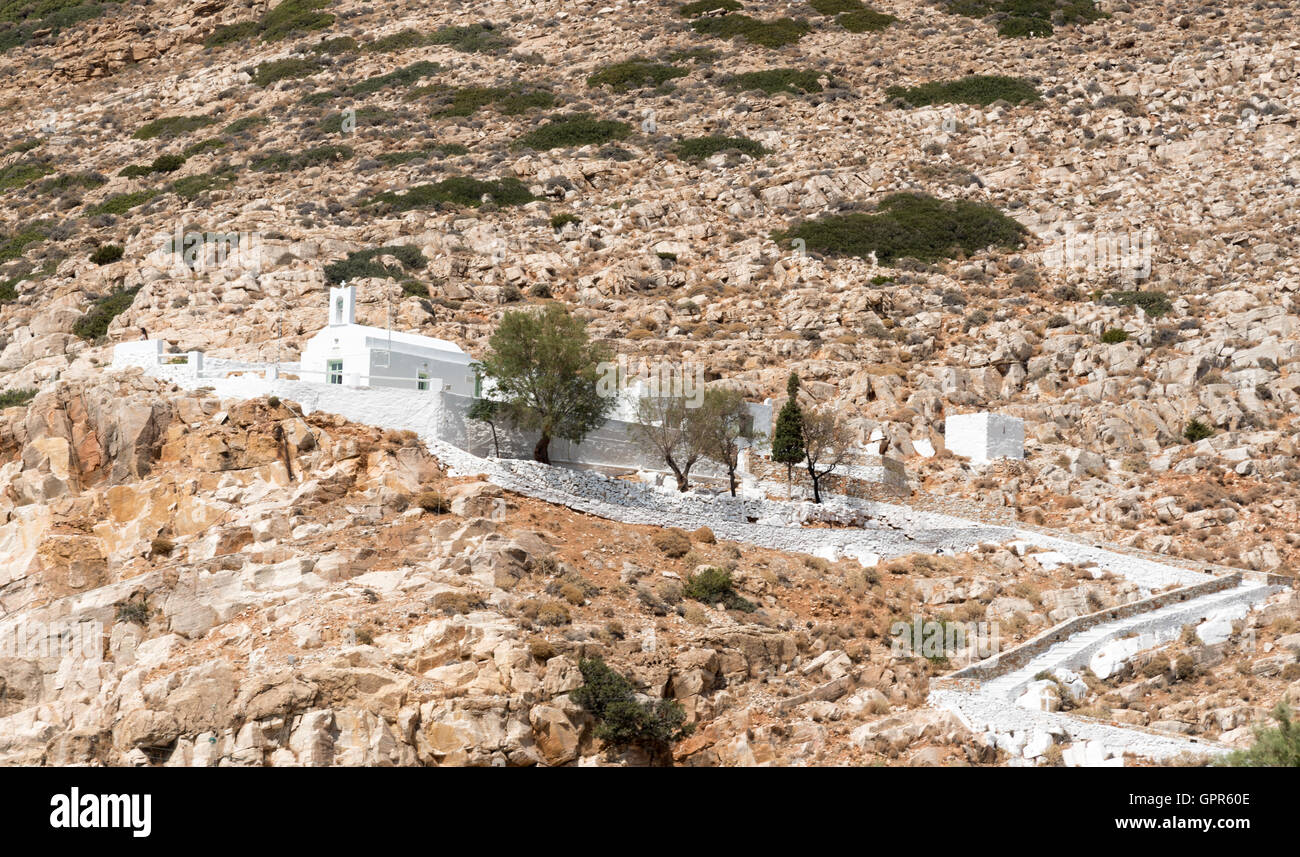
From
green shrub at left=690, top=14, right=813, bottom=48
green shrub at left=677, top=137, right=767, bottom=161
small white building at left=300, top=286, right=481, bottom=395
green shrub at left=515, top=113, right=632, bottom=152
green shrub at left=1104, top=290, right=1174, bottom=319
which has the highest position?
green shrub at left=690, top=14, right=813, bottom=48

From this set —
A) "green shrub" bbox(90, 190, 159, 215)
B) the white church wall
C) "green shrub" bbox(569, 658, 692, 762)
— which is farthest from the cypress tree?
"green shrub" bbox(90, 190, 159, 215)

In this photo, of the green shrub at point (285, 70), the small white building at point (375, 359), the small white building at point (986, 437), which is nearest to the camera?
the small white building at point (375, 359)

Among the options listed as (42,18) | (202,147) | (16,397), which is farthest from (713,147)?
(42,18)

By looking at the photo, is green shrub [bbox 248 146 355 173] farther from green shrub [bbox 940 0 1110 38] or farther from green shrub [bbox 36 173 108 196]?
green shrub [bbox 940 0 1110 38]

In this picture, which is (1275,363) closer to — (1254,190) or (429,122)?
(1254,190)

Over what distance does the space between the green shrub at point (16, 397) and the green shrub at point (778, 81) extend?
151 ft

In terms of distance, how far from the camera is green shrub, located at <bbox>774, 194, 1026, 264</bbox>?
62500 millimetres

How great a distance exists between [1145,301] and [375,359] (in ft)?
107

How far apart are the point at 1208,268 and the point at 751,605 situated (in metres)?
33.8

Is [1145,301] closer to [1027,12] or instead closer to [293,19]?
[1027,12]

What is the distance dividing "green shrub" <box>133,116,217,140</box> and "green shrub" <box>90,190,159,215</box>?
387 inches

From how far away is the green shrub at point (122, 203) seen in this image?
6994 cm

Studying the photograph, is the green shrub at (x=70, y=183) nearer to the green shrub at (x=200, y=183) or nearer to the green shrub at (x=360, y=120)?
the green shrub at (x=200, y=183)

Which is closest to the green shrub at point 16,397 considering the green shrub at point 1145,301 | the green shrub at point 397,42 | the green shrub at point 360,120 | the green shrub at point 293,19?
the green shrub at point 360,120
